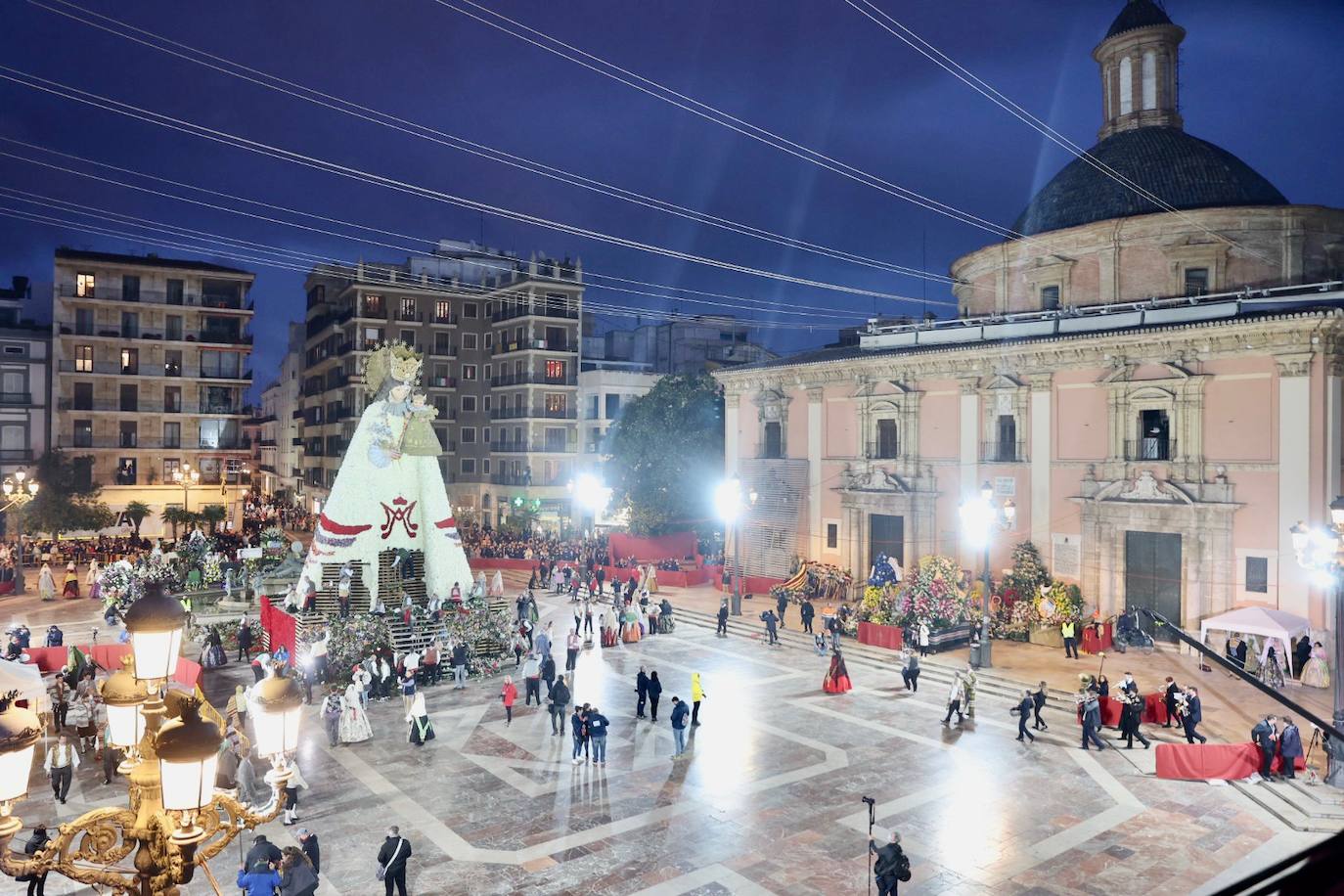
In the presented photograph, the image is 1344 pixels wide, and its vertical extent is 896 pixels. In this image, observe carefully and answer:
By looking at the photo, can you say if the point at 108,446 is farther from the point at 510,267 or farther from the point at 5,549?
the point at 510,267

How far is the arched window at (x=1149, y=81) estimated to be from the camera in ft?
115

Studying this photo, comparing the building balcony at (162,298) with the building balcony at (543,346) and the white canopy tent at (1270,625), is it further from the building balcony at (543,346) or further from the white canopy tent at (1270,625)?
the white canopy tent at (1270,625)

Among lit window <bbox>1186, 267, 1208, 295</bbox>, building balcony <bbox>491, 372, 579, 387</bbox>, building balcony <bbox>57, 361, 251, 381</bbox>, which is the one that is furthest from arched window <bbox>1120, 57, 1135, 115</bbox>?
building balcony <bbox>57, 361, 251, 381</bbox>

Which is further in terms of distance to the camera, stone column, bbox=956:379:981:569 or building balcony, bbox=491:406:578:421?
building balcony, bbox=491:406:578:421

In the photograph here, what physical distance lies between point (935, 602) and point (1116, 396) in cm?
857

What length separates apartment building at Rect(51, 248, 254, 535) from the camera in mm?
47875

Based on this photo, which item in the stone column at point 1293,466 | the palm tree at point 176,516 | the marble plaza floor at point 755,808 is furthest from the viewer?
the palm tree at point 176,516

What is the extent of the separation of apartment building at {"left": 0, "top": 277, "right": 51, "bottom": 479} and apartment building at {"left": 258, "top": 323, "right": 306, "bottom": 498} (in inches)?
924

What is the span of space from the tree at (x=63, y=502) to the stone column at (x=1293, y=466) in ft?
150

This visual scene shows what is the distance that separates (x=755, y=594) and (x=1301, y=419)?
19262 millimetres

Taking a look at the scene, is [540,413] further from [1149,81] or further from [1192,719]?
[1192,719]

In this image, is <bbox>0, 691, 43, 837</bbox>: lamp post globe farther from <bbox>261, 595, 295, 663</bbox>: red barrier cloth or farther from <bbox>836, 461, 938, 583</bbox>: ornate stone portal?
<bbox>836, 461, 938, 583</bbox>: ornate stone portal

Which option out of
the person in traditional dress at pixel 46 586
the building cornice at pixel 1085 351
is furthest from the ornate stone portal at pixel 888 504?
the person in traditional dress at pixel 46 586

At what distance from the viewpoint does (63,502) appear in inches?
1594
